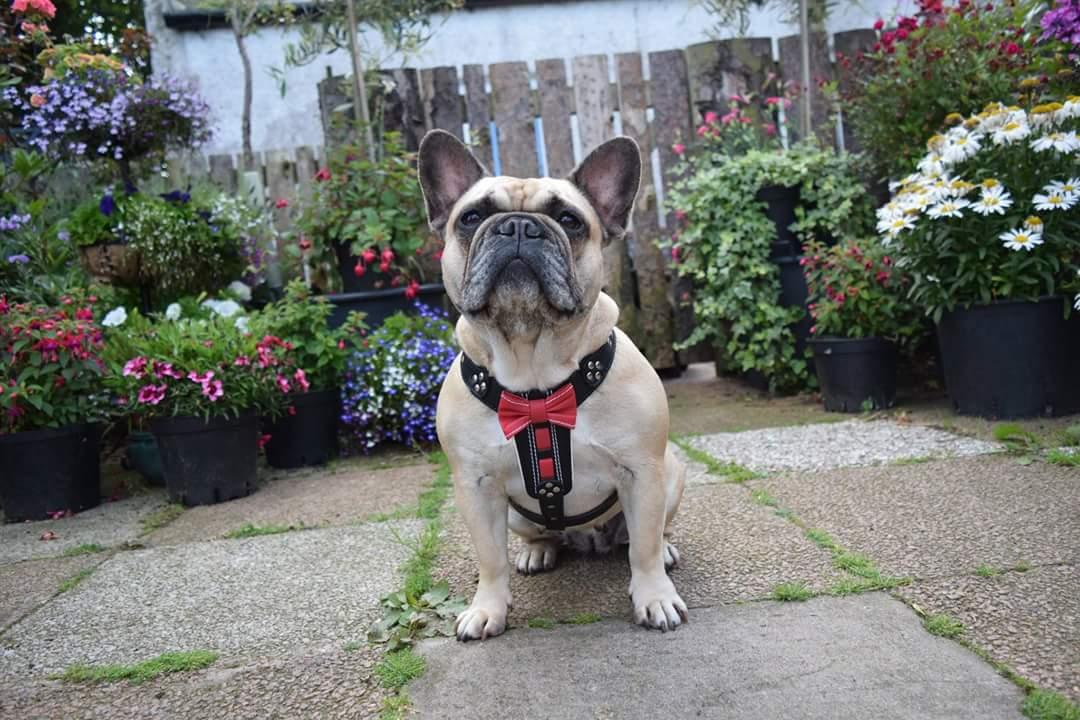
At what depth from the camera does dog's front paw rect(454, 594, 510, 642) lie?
2.07m

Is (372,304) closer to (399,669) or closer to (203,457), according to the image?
(203,457)

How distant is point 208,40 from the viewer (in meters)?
10.5

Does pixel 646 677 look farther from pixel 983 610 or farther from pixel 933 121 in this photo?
pixel 933 121

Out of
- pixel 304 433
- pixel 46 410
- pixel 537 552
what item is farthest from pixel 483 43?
pixel 537 552

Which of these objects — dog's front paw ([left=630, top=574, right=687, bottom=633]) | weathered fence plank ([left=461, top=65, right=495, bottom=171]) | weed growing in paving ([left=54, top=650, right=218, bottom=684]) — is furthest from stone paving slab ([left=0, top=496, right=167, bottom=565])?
weathered fence plank ([left=461, top=65, right=495, bottom=171])

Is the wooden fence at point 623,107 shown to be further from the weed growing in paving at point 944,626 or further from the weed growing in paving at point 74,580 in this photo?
the weed growing in paving at point 944,626

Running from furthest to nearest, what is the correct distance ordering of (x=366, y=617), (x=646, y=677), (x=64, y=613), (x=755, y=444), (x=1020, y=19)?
(x=1020, y=19), (x=755, y=444), (x=64, y=613), (x=366, y=617), (x=646, y=677)

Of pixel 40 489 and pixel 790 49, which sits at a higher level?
pixel 790 49

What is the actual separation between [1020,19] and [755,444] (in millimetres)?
2998

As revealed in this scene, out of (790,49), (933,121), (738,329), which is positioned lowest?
(738,329)

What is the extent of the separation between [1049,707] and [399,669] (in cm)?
139

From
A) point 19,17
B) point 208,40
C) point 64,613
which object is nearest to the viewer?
point 64,613

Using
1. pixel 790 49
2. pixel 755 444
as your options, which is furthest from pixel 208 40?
pixel 755 444

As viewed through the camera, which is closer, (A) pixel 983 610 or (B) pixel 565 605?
(A) pixel 983 610
